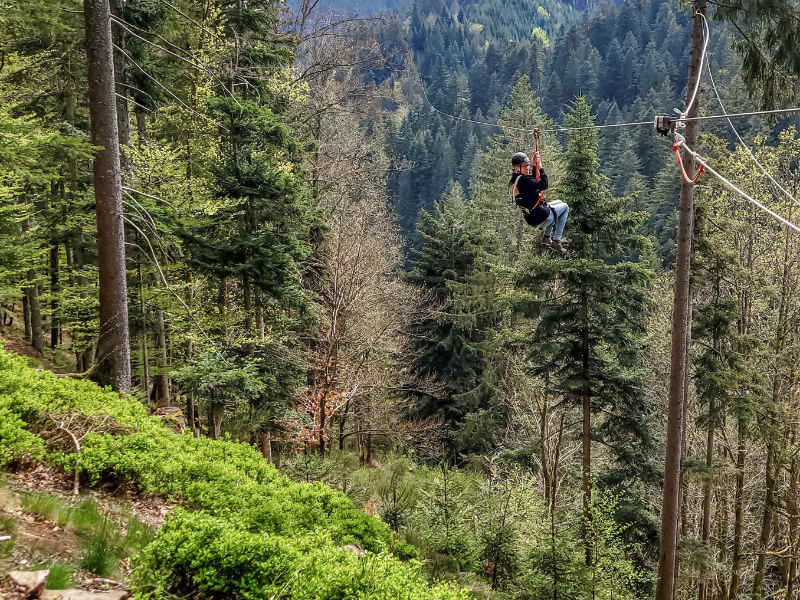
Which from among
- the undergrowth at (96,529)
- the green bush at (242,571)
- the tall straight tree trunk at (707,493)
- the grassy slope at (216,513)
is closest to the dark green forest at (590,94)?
the tall straight tree trunk at (707,493)

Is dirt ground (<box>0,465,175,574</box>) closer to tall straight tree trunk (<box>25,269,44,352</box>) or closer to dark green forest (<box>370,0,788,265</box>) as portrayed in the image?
tall straight tree trunk (<box>25,269,44,352</box>)

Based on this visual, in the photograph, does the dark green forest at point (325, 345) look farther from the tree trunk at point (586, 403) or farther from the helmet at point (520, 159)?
the helmet at point (520, 159)

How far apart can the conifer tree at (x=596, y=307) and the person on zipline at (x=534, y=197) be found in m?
3.03

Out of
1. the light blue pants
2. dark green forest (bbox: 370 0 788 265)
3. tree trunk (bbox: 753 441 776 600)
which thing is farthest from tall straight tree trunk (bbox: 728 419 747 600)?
dark green forest (bbox: 370 0 788 265)

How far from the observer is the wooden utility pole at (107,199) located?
22.4 feet

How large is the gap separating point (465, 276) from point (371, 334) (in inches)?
409

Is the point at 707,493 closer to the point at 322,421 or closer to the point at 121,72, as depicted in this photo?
the point at 322,421

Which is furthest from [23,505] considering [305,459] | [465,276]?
[465,276]

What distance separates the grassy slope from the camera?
11.3ft

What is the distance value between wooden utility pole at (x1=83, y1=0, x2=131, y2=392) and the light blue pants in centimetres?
696

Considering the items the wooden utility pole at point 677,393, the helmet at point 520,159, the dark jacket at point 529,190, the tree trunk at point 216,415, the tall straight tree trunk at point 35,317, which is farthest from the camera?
the tall straight tree trunk at point 35,317

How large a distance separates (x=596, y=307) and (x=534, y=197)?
534 centimetres

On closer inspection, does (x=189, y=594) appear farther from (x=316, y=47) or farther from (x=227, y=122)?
(x=316, y=47)

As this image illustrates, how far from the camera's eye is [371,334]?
16453 mm
